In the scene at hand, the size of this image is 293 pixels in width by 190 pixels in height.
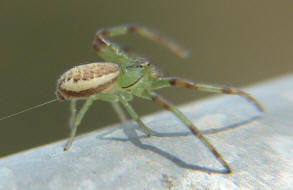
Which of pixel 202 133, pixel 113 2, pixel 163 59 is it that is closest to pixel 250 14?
pixel 163 59

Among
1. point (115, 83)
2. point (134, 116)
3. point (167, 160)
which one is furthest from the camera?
point (115, 83)

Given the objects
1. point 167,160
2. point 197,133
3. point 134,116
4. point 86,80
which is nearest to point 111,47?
point 86,80

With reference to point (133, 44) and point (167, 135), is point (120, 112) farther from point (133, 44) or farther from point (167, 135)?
point (133, 44)

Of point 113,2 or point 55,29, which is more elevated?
point 113,2

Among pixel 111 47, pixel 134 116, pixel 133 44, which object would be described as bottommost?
pixel 133 44

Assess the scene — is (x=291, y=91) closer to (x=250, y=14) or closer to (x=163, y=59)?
(x=163, y=59)

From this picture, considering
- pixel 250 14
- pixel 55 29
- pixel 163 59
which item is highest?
pixel 250 14

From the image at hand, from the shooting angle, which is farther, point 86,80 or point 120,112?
point 120,112

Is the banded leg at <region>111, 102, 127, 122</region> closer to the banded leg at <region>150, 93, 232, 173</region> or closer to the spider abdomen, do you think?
the spider abdomen
